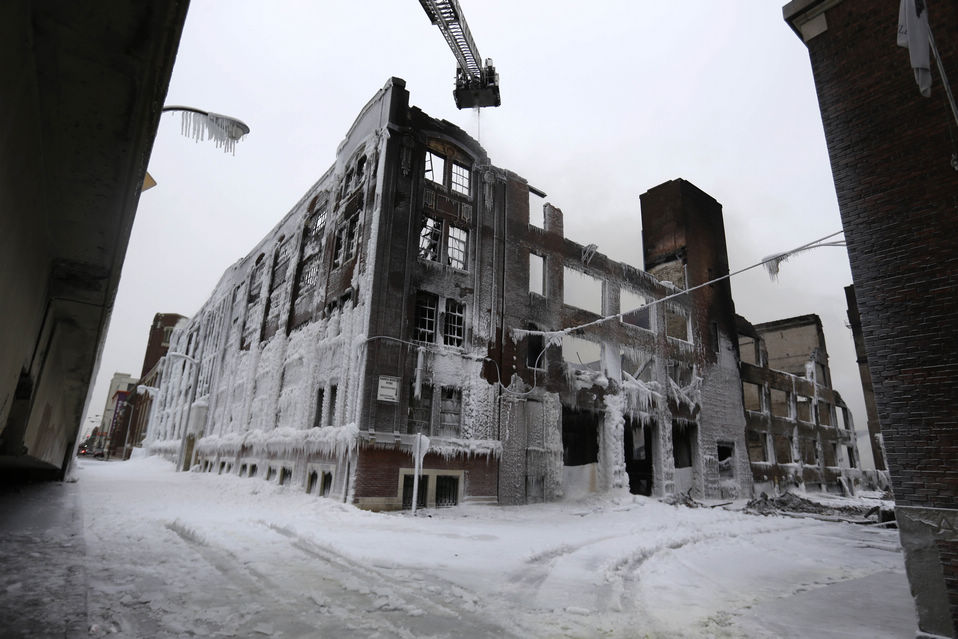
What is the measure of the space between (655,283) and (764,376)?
11.3 m

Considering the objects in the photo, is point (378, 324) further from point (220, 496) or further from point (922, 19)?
point (922, 19)

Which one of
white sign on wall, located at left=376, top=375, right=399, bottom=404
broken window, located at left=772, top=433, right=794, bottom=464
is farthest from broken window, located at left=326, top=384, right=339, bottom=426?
broken window, located at left=772, top=433, right=794, bottom=464

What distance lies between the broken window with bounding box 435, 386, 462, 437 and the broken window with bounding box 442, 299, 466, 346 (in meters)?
1.79

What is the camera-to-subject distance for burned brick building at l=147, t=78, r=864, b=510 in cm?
1675

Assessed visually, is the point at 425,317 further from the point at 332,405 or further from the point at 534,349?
the point at 534,349

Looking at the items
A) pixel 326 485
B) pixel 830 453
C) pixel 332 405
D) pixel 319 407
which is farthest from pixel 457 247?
pixel 830 453

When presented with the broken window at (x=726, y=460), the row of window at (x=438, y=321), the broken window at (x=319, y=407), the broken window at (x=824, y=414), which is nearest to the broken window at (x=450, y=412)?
the row of window at (x=438, y=321)

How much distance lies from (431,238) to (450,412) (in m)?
6.73

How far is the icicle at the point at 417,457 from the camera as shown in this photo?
14991mm

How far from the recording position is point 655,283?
27078 millimetres

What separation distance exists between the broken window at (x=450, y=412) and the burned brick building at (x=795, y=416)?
65.0ft

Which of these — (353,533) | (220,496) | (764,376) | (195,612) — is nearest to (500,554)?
(353,533)

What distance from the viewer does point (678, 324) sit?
27.9 meters

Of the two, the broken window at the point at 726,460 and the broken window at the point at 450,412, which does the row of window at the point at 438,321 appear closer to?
the broken window at the point at 450,412
